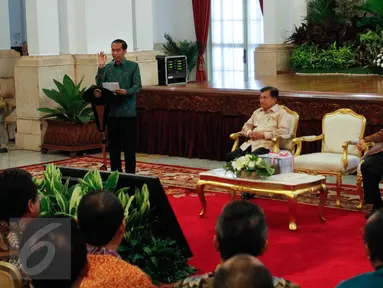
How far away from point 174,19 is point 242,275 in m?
16.4

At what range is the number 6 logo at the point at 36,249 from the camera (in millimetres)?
2617

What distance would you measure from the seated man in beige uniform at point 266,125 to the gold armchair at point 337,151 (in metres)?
0.23

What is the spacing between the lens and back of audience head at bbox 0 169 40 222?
11.5ft

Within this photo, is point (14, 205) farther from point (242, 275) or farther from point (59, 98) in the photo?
point (59, 98)

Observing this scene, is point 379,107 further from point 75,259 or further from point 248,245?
point 75,259

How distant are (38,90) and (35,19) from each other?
3.44 ft

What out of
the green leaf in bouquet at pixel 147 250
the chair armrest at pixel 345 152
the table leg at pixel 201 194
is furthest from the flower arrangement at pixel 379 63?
the green leaf in bouquet at pixel 147 250

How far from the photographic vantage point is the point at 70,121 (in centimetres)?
1109

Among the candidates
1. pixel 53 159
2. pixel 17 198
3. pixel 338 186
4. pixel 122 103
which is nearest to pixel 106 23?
pixel 53 159

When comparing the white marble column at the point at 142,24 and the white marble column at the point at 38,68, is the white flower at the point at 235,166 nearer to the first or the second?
the white marble column at the point at 38,68

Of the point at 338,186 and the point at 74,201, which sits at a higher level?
the point at 74,201

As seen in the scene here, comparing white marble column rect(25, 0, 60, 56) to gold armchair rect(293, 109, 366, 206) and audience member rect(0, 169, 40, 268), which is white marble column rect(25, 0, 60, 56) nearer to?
gold armchair rect(293, 109, 366, 206)

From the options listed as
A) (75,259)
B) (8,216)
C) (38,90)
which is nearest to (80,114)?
(38,90)

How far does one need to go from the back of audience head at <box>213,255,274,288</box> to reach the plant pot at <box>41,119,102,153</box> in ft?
29.4
